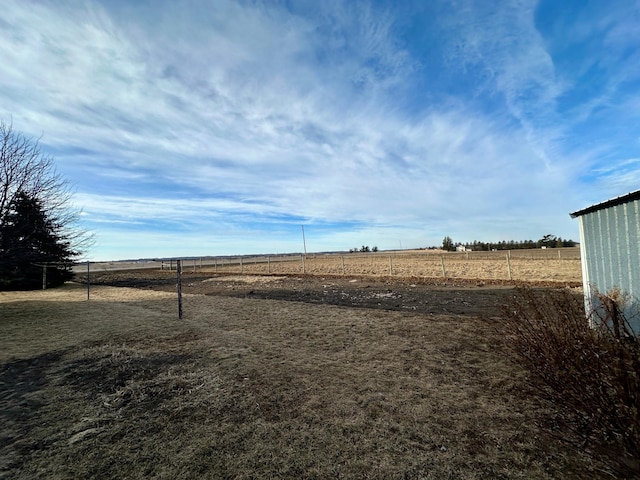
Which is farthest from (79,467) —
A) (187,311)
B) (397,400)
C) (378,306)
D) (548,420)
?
(378,306)

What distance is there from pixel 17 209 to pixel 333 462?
11461 mm

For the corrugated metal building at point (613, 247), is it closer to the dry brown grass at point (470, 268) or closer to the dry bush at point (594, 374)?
the dry bush at point (594, 374)

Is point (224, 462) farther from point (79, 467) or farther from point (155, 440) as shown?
point (79, 467)

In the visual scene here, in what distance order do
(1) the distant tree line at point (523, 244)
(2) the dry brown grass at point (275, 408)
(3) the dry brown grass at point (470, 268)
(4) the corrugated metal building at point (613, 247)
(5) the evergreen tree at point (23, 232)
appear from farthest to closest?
(1) the distant tree line at point (523, 244), (3) the dry brown grass at point (470, 268), (5) the evergreen tree at point (23, 232), (4) the corrugated metal building at point (613, 247), (2) the dry brown grass at point (275, 408)

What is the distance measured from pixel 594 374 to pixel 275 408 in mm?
3005

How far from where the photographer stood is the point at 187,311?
9.93 m

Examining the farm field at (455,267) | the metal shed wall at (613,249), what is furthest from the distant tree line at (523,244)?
the metal shed wall at (613,249)

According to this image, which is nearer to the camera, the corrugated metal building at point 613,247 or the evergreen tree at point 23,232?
the corrugated metal building at point 613,247

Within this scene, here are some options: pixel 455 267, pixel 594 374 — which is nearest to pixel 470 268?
pixel 455 267

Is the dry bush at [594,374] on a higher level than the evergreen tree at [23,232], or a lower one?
lower

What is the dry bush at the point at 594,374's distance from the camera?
1895mm

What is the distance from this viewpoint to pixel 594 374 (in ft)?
7.48

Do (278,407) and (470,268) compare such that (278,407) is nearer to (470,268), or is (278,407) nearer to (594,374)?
(594,374)

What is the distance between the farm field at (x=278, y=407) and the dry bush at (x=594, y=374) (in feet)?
0.85
